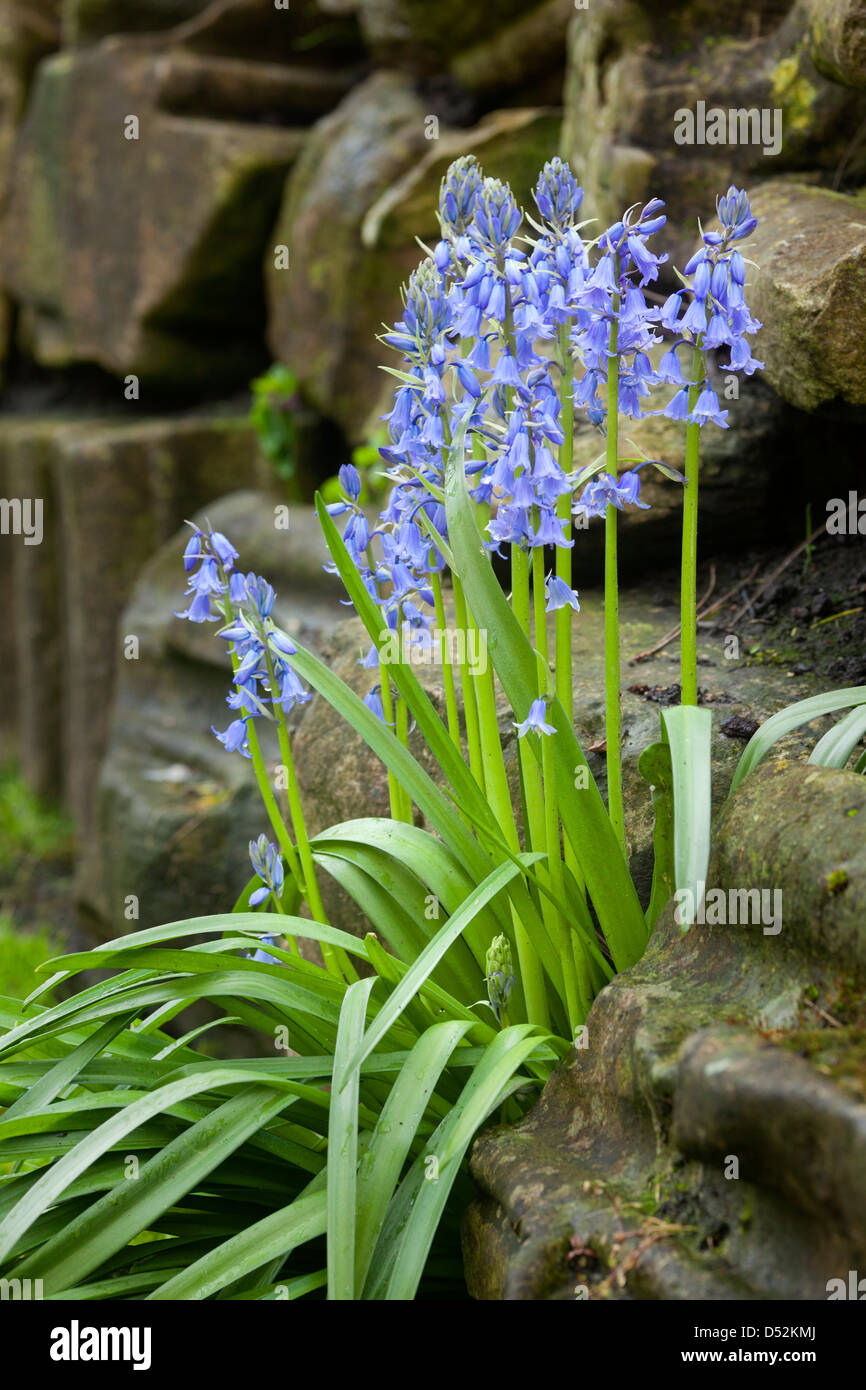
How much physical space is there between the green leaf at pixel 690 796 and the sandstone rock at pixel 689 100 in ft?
6.05

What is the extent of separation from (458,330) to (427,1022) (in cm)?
105

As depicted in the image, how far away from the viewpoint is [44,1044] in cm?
191

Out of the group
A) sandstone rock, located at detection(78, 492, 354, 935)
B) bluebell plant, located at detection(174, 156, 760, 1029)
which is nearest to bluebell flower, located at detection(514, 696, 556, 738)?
bluebell plant, located at detection(174, 156, 760, 1029)

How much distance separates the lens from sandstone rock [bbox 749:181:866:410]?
2.04 m

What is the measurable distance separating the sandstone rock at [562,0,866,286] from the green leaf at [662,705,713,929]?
1.84 m

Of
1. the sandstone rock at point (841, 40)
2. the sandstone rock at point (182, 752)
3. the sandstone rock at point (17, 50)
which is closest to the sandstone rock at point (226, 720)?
the sandstone rock at point (182, 752)

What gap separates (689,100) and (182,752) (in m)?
2.65

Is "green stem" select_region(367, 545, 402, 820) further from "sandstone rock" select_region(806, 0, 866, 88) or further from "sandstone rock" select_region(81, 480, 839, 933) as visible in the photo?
"sandstone rock" select_region(806, 0, 866, 88)

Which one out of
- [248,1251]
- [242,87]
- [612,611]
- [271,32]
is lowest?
[248,1251]

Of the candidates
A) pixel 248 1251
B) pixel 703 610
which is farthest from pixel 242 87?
pixel 248 1251

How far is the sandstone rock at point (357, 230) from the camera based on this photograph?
3.96m

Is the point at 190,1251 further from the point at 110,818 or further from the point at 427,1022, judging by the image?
the point at 110,818

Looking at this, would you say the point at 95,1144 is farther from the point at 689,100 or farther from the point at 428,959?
the point at 689,100

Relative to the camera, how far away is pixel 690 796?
1518 mm
